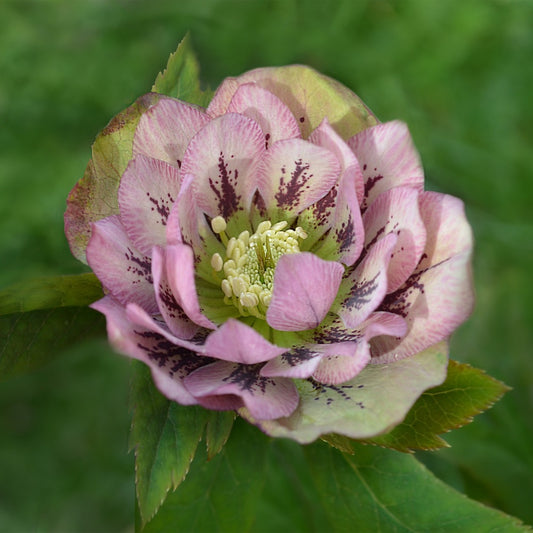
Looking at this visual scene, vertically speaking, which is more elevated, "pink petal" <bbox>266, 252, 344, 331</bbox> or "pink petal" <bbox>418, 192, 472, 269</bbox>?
"pink petal" <bbox>418, 192, 472, 269</bbox>

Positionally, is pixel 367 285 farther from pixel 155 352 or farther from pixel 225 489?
pixel 225 489

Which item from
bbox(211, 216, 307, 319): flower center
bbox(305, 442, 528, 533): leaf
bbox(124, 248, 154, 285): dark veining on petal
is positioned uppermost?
bbox(124, 248, 154, 285): dark veining on petal

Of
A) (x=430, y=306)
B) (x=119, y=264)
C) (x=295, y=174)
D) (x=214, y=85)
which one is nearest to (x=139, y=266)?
(x=119, y=264)

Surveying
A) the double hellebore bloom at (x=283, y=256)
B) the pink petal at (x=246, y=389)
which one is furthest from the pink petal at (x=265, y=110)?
the pink petal at (x=246, y=389)

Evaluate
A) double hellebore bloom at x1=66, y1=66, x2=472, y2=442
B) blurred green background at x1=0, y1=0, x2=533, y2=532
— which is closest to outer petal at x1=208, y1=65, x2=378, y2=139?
double hellebore bloom at x1=66, y1=66, x2=472, y2=442

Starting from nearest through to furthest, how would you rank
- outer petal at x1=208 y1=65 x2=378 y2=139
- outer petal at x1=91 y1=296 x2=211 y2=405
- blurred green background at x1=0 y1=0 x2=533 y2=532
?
outer petal at x1=91 y1=296 x2=211 y2=405 → outer petal at x1=208 y1=65 x2=378 y2=139 → blurred green background at x1=0 y1=0 x2=533 y2=532

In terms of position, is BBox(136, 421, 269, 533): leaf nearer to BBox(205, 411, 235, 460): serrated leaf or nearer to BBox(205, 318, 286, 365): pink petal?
BBox(205, 411, 235, 460): serrated leaf

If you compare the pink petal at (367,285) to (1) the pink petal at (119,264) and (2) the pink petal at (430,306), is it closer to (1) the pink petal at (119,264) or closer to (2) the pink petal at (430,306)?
(2) the pink petal at (430,306)
